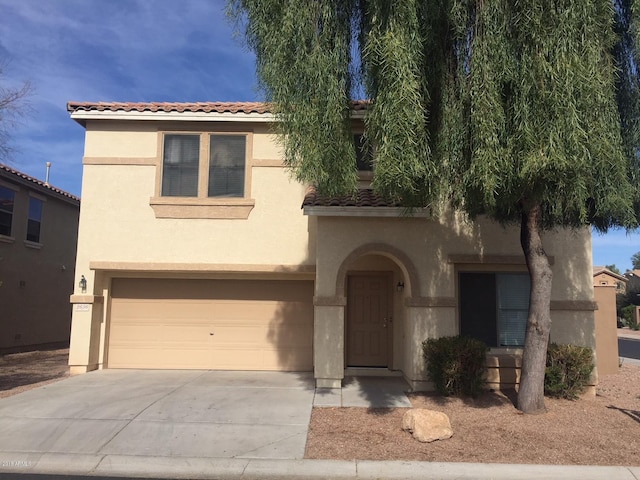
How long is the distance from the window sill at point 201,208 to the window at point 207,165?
0.22m

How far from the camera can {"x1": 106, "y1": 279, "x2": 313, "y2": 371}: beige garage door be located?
42.8 feet

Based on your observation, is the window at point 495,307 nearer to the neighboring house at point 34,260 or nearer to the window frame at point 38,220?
the neighboring house at point 34,260

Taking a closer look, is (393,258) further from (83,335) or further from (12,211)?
(12,211)

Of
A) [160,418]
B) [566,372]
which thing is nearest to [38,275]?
[160,418]

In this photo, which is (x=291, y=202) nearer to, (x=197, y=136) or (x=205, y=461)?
(x=197, y=136)

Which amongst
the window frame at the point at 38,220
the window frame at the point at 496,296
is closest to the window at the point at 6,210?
the window frame at the point at 38,220

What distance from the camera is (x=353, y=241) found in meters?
10.8

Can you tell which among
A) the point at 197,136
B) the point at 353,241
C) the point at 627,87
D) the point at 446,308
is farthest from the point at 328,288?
A: the point at 627,87

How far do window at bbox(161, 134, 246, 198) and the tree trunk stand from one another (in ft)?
22.3

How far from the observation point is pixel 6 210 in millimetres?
16656

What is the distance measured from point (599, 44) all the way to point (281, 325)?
8.88m

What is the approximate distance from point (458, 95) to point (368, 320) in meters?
6.59

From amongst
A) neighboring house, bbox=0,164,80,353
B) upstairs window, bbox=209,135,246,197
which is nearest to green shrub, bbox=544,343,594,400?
upstairs window, bbox=209,135,246,197

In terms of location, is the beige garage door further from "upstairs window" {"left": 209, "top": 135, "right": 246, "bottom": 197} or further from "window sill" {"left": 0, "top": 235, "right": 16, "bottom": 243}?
"window sill" {"left": 0, "top": 235, "right": 16, "bottom": 243}
